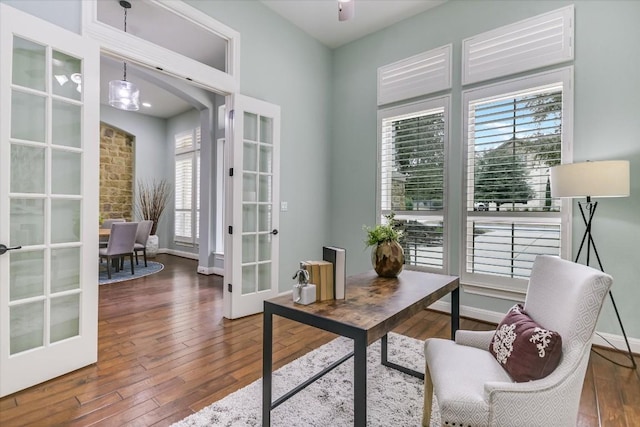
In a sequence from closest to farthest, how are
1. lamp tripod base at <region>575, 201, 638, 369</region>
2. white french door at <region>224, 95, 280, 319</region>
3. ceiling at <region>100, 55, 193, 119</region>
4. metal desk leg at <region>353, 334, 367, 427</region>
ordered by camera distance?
metal desk leg at <region>353, 334, 367, 427</region>, lamp tripod base at <region>575, 201, 638, 369</region>, white french door at <region>224, 95, 280, 319</region>, ceiling at <region>100, 55, 193, 119</region>

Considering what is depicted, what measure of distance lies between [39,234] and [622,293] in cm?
449

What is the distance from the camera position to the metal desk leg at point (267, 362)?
63.7 inches

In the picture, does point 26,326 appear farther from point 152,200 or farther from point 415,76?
point 152,200

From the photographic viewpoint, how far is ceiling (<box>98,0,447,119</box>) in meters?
3.07

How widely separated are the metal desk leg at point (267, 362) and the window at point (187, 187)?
616 centimetres

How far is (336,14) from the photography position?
154 inches

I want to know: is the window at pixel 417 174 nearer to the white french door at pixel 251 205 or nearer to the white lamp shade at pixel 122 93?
the white french door at pixel 251 205

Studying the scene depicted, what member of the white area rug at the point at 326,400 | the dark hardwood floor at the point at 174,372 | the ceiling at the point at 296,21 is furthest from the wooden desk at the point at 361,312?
the ceiling at the point at 296,21

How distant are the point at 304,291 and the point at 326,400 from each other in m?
0.86

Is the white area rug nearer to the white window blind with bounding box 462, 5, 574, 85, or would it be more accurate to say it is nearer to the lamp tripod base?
the lamp tripod base

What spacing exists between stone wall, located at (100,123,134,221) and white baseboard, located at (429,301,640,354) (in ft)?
24.2

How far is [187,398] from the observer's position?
2010 millimetres

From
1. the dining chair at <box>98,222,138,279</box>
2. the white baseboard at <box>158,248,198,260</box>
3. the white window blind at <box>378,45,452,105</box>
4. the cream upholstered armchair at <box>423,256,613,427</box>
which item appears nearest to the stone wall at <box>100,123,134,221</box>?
the white baseboard at <box>158,248,198,260</box>

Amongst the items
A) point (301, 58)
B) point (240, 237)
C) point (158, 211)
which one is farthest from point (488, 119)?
point (158, 211)
